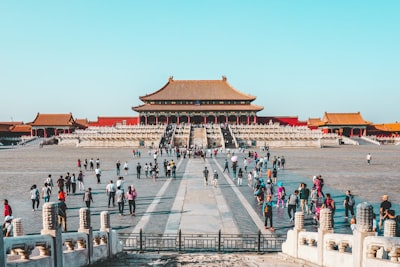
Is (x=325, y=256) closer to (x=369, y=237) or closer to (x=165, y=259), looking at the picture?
(x=369, y=237)

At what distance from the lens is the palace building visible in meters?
73.6

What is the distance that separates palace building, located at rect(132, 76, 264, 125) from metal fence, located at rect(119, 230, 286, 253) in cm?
6358

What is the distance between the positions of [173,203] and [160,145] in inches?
1458

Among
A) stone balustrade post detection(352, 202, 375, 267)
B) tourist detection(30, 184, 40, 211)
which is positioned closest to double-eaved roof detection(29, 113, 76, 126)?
tourist detection(30, 184, 40, 211)

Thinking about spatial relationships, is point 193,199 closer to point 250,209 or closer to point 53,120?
point 250,209

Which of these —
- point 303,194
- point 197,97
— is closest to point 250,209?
point 303,194

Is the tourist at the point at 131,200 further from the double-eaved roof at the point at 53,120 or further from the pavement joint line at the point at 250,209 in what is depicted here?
the double-eaved roof at the point at 53,120

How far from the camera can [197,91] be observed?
82.0 metres

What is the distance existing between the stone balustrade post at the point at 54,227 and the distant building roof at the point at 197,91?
7127 cm

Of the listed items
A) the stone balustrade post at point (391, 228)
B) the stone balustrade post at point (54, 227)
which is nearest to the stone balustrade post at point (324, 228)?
the stone balustrade post at point (391, 228)

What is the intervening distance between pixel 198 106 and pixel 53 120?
113 ft

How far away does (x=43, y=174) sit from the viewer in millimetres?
23688

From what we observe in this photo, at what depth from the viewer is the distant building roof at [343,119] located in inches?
2832

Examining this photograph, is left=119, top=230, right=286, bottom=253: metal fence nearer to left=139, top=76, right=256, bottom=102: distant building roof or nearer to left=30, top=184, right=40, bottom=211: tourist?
left=30, top=184, right=40, bottom=211: tourist
